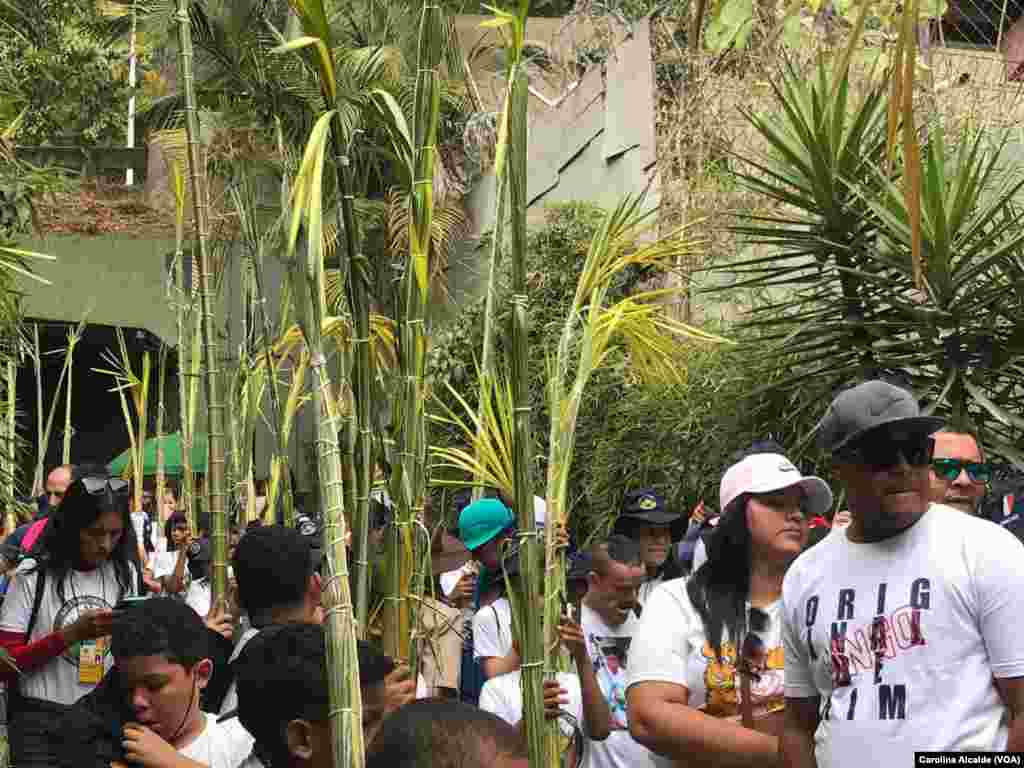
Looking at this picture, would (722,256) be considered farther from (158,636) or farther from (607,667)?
(158,636)

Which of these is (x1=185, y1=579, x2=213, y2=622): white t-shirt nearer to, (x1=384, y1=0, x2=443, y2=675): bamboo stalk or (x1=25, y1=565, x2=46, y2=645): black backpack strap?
(x1=25, y1=565, x2=46, y2=645): black backpack strap

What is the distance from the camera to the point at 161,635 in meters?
3.99

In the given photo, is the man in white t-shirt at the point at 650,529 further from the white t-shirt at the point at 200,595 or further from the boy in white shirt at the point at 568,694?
the white t-shirt at the point at 200,595

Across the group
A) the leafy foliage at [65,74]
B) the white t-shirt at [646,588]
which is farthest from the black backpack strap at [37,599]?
the leafy foliage at [65,74]

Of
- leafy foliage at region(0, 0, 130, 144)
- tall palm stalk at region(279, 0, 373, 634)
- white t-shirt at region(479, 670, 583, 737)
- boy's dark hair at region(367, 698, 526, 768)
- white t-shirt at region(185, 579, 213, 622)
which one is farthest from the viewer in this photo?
leafy foliage at region(0, 0, 130, 144)

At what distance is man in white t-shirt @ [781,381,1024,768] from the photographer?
3.22 metres

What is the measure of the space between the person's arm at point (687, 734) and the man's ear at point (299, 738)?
3.48 feet

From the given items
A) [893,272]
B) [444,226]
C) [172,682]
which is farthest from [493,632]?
[444,226]

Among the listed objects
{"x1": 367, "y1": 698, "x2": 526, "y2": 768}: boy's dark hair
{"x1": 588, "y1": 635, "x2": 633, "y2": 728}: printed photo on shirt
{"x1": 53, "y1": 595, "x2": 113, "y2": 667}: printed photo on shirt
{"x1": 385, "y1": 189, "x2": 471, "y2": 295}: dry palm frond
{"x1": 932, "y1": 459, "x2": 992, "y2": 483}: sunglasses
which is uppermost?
{"x1": 385, "y1": 189, "x2": 471, "y2": 295}: dry palm frond

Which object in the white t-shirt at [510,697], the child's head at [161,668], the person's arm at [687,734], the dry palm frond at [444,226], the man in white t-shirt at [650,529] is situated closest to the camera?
the person's arm at [687,734]

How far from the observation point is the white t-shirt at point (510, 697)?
17.5 ft

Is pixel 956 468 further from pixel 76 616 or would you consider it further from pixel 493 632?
pixel 76 616

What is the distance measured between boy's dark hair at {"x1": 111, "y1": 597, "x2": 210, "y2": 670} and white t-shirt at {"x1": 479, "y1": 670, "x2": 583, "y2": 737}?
150 cm

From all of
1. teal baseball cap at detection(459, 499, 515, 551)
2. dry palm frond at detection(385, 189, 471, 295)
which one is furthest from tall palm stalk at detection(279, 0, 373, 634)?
dry palm frond at detection(385, 189, 471, 295)
